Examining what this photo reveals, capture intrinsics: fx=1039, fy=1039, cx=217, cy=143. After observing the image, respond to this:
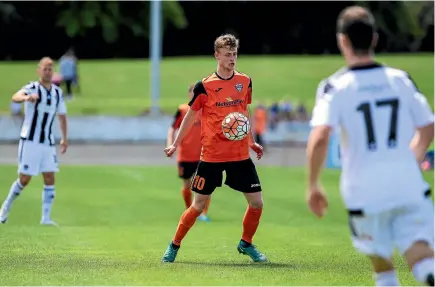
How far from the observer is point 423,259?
6207mm

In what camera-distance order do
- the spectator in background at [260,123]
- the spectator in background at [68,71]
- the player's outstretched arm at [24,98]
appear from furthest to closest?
the spectator in background at [68,71], the spectator in background at [260,123], the player's outstretched arm at [24,98]

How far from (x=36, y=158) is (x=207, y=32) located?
4562cm

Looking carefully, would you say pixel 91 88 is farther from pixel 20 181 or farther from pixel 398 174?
pixel 398 174

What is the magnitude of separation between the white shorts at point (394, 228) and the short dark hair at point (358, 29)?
3.26 ft

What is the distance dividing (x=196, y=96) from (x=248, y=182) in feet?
3.18

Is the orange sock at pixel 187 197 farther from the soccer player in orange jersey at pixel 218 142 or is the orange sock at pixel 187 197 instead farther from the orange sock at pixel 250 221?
the soccer player in orange jersey at pixel 218 142

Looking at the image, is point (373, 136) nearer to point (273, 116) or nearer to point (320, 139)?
point (320, 139)

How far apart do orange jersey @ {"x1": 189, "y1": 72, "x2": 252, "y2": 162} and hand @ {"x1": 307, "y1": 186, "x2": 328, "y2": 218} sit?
3.75 meters

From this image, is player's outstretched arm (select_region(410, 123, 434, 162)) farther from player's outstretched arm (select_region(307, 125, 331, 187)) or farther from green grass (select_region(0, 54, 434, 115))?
green grass (select_region(0, 54, 434, 115))

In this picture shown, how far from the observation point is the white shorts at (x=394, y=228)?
20.3 feet

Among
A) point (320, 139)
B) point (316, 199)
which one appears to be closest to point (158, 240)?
point (316, 199)

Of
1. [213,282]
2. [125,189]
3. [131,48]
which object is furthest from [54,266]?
[131,48]

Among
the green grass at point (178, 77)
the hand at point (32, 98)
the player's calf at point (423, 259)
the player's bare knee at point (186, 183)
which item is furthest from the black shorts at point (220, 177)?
the green grass at point (178, 77)

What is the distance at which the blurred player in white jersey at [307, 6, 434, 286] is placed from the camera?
6.18 metres
